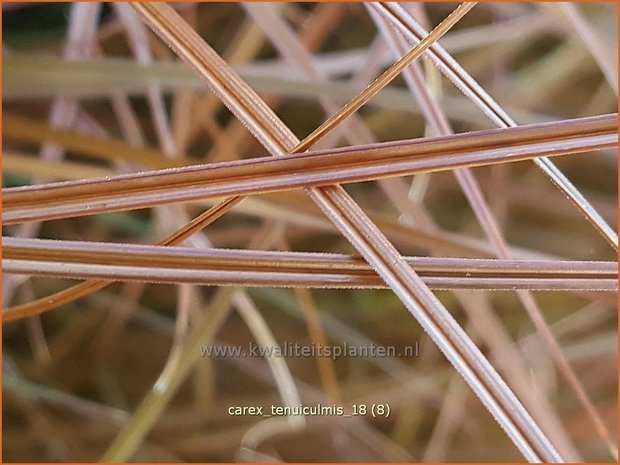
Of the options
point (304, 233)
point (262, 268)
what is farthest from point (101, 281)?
point (304, 233)

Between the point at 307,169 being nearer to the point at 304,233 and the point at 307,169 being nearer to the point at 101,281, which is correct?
the point at 101,281

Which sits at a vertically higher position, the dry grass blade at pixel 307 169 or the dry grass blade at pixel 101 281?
the dry grass blade at pixel 307 169

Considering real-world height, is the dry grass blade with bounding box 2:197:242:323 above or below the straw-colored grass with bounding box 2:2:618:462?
below

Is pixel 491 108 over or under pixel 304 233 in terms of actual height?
under

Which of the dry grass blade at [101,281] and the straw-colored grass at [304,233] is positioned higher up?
the straw-colored grass at [304,233]

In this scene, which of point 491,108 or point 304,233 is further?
point 304,233

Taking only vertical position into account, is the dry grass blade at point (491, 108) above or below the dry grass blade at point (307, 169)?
above

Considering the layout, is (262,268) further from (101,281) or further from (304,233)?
(304,233)

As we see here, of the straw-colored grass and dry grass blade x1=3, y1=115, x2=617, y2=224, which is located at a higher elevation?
the straw-colored grass
